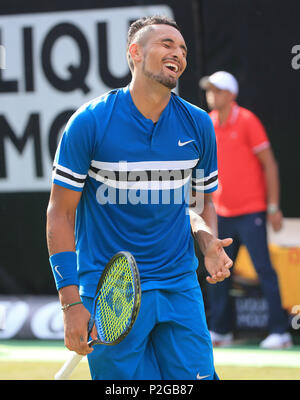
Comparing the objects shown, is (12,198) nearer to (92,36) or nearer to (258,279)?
(92,36)

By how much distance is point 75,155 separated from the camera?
3.38 meters

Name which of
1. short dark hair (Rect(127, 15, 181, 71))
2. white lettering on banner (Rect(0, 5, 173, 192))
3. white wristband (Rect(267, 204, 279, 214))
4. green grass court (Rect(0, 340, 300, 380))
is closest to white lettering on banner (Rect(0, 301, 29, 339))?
green grass court (Rect(0, 340, 300, 380))

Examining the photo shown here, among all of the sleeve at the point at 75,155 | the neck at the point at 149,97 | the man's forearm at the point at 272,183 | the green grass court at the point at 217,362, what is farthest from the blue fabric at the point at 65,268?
the man's forearm at the point at 272,183

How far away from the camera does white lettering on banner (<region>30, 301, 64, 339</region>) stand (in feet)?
24.7

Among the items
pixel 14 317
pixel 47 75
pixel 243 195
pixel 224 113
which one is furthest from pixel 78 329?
pixel 47 75

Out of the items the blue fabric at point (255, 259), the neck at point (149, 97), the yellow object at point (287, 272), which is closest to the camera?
the neck at point (149, 97)

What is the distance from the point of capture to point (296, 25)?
23.5ft

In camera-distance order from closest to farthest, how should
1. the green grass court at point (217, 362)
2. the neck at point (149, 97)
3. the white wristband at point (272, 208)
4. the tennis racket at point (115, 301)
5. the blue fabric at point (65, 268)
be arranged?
the tennis racket at point (115, 301) < the blue fabric at point (65, 268) < the neck at point (149, 97) < the green grass court at point (217, 362) < the white wristband at point (272, 208)

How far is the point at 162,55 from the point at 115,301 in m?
1.03

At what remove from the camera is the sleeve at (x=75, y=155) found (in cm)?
337

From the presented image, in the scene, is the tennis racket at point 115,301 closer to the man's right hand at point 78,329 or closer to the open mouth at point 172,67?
the man's right hand at point 78,329

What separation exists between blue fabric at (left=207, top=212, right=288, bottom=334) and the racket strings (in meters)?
3.77

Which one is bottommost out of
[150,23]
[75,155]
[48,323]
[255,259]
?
[48,323]

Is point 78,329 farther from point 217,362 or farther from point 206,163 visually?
point 217,362
